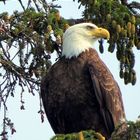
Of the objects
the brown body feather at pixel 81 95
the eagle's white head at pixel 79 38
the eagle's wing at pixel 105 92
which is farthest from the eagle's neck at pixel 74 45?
the eagle's wing at pixel 105 92

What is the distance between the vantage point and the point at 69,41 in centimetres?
661

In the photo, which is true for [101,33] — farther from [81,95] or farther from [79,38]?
[81,95]

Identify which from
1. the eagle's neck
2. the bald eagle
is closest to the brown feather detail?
the bald eagle

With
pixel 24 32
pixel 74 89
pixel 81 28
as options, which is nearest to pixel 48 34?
pixel 24 32

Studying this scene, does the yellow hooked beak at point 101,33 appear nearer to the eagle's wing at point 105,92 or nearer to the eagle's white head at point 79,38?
the eagle's white head at point 79,38

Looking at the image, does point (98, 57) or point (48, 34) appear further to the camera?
point (98, 57)

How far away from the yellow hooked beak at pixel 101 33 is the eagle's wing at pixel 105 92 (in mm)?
271

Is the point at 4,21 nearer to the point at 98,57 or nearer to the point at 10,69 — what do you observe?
the point at 10,69

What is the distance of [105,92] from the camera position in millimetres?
6035

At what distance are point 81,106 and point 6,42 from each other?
1031 millimetres

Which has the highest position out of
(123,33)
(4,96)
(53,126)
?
(123,33)

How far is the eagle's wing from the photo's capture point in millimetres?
5988

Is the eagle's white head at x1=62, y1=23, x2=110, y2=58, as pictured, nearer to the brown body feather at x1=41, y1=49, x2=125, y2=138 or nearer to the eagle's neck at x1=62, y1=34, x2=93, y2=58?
the eagle's neck at x1=62, y1=34, x2=93, y2=58

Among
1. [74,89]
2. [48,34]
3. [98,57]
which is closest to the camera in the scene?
[48,34]
